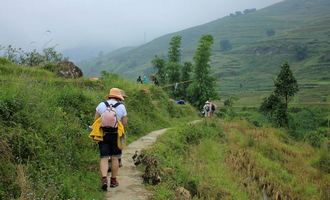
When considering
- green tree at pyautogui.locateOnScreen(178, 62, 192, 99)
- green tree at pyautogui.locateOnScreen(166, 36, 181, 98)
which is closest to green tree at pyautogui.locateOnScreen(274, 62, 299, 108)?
green tree at pyautogui.locateOnScreen(178, 62, 192, 99)

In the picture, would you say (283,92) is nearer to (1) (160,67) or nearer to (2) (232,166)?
(1) (160,67)

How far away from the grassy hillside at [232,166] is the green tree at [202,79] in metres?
14.4

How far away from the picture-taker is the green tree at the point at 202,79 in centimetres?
4162

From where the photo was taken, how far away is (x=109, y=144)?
9016mm

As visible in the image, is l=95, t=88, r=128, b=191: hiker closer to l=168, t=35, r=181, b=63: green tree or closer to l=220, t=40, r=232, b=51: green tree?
l=168, t=35, r=181, b=63: green tree

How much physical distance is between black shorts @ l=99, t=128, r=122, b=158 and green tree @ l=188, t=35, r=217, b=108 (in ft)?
107

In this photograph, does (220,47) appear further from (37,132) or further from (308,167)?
(37,132)

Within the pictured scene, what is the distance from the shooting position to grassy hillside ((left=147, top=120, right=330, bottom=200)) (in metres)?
11.5

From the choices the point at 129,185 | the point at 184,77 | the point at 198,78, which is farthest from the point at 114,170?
the point at 184,77

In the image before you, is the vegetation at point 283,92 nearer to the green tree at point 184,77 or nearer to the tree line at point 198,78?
the tree line at point 198,78

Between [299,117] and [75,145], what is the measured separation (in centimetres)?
5528

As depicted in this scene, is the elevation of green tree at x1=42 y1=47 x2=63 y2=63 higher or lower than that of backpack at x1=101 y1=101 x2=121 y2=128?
higher

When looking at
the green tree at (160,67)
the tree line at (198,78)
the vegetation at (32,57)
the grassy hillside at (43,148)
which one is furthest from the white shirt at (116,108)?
the green tree at (160,67)

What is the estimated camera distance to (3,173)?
7.60 m
